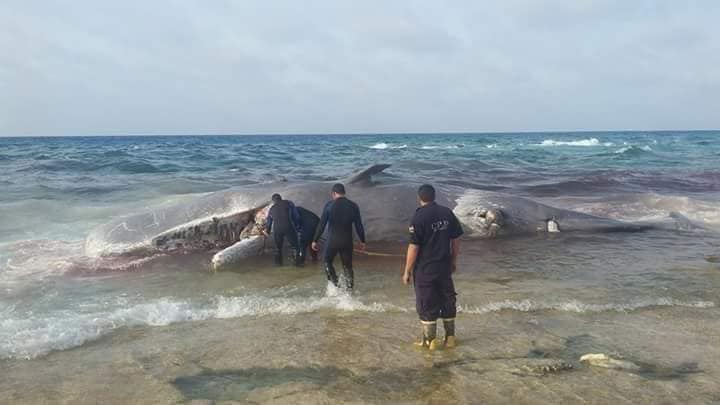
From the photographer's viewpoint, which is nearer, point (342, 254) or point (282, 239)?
point (342, 254)

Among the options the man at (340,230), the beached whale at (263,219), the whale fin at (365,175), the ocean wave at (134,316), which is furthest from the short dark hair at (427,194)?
the whale fin at (365,175)

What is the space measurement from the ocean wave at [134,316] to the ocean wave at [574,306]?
990 millimetres

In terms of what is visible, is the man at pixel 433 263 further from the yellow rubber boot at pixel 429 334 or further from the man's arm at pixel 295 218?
the man's arm at pixel 295 218

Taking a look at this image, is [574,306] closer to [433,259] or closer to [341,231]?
[433,259]

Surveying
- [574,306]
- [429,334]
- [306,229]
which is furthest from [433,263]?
[306,229]

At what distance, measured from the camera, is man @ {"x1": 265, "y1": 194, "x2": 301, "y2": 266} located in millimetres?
8758

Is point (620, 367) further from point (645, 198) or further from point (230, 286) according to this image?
point (645, 198)

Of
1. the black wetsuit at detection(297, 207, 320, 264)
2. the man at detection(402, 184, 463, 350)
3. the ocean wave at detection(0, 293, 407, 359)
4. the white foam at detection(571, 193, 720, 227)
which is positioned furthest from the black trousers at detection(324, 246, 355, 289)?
the white foam at detection(571, 193, 720, 227)

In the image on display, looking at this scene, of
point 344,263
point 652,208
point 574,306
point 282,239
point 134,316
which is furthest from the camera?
point 652,208

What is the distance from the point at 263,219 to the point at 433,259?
5103mm

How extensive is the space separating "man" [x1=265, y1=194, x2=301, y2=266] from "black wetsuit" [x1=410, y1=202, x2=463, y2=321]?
374 centimetres

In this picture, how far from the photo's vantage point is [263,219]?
985 cm

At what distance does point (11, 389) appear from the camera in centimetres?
449

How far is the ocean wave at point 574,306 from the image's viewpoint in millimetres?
6324
